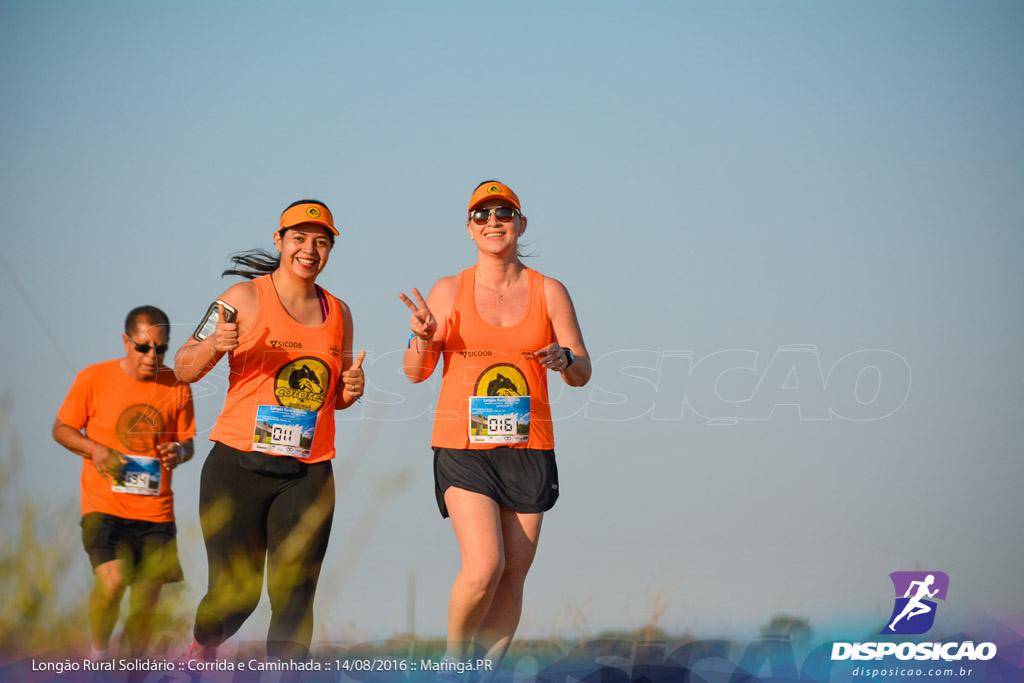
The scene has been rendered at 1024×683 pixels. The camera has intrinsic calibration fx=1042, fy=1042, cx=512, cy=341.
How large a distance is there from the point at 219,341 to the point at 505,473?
145cm

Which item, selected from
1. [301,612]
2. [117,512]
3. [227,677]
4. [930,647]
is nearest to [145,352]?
[117,512]

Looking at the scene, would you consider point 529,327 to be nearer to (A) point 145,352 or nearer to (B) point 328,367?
(B) point 328,367

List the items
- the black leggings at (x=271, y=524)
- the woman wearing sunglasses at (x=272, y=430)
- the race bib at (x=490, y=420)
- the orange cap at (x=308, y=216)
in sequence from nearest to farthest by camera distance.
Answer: the black leggings at (x=271, y=524) → the woman wearing sunglasses at (x=272, y=430) → the race bib at (x=490, y=420) → the orange cap at (x=308, y=216)

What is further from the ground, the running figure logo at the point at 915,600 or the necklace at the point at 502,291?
the necklace at the point at 502,291

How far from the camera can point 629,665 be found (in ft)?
15.4

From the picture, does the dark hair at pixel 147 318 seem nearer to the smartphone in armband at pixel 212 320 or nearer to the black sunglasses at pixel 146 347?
the black sunglasses at pixel 146 347

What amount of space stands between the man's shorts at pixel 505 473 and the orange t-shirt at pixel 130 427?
1.90m

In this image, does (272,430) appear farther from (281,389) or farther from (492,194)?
(492,194)

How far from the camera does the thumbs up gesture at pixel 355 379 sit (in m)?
4.82

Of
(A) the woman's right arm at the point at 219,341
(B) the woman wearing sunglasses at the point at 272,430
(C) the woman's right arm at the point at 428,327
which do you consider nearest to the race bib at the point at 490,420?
(C) the woman's right arm at the point at 428,327

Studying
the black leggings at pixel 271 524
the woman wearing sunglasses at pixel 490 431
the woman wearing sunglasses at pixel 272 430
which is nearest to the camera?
the black leggings at pixel 271 524

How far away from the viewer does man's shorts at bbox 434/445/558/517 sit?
4871 millimetres

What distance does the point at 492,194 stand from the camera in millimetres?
5172

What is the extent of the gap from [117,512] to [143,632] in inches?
119
